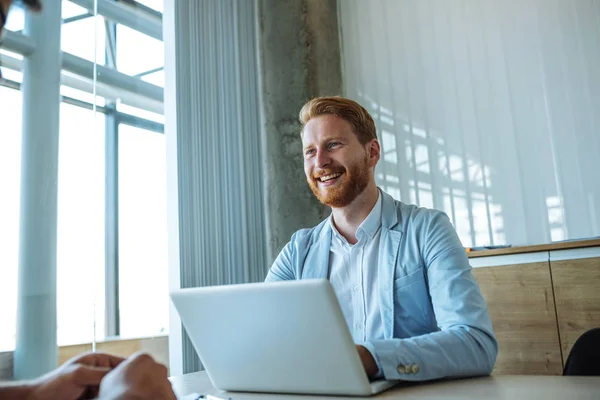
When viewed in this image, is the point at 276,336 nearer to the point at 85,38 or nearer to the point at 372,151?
the point at 372,151

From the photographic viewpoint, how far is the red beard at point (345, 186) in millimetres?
2025

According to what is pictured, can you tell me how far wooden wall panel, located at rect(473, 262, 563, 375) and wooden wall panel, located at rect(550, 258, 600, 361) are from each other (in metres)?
0.04

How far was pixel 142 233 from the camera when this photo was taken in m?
3.41

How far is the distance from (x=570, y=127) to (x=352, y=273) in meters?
2.33

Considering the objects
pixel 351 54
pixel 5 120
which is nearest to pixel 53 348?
pixel 5 120

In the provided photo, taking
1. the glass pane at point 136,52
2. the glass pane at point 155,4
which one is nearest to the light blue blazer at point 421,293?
the glass pane at point 136,52

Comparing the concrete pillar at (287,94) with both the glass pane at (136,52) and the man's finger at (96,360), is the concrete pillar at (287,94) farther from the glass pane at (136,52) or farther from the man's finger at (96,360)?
the man's finger at (96,360)

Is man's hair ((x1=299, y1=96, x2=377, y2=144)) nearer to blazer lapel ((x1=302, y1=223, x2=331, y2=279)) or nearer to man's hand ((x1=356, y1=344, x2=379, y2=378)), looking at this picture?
blazer lapel ((x1=302, y1=223, x2=331, y2=279))

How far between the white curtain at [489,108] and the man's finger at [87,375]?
3.24 m

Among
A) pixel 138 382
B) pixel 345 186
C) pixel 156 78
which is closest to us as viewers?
pixel 138 382

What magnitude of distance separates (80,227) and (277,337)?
222 cm

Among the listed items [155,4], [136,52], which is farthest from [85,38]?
[155,4]

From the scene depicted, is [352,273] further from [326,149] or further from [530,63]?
[530,63]

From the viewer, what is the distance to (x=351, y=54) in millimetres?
4602
